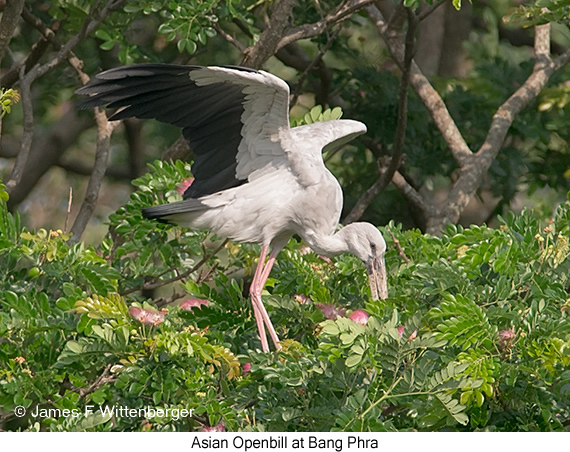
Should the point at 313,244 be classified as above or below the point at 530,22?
below

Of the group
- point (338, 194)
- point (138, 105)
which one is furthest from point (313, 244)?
point (138, 105)

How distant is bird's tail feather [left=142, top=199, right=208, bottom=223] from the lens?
4.51m

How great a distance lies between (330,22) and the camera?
18.2ft

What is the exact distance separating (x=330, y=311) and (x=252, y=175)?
0.95 m

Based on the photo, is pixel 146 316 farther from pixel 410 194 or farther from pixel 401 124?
pixel 410 194

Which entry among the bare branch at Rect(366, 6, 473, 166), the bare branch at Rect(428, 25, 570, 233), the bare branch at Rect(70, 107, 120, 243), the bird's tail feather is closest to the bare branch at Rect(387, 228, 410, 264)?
the bird's tail feather

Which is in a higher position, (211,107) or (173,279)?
(211,107)

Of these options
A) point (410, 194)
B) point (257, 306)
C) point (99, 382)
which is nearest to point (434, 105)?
point (410, 194)

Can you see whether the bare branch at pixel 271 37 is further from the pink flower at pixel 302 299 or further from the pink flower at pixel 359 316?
the pink flower at pixel 359 316

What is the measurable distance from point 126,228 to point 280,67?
19.1 ft

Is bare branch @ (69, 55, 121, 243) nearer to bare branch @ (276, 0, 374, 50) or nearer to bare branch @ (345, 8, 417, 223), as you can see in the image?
bare branch @ (276, 0, 374, 50)

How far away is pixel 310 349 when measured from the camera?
398 centimetres

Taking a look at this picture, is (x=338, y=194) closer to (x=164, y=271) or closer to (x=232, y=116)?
(x=232, y=116)

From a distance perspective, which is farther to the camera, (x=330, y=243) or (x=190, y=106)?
(x=330, y=243)
